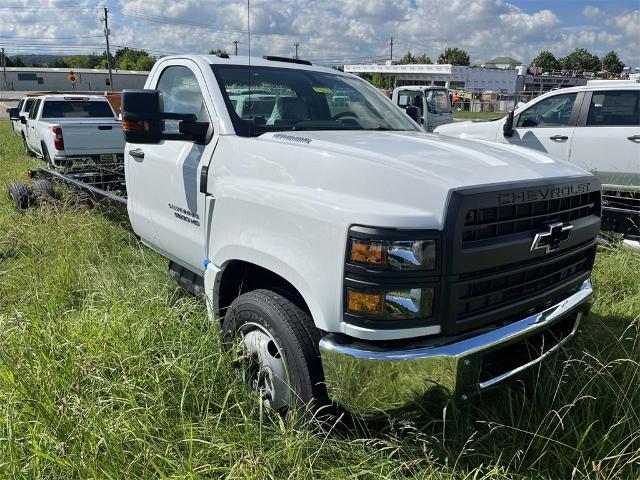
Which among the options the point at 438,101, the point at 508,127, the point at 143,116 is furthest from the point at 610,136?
the point at 438,101

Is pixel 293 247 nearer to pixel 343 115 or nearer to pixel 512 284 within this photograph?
pixel 512 284

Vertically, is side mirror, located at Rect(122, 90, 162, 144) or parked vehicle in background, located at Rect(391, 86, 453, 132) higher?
parked vehicle in background, located at Rect(391, 86, 453, 132)

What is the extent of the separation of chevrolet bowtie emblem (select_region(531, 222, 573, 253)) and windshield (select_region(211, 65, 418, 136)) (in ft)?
5.02

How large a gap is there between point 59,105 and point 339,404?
41.1 ft

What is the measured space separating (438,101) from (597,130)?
1061cm

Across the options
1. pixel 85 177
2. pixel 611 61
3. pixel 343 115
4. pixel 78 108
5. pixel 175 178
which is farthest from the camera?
pixel 611 61

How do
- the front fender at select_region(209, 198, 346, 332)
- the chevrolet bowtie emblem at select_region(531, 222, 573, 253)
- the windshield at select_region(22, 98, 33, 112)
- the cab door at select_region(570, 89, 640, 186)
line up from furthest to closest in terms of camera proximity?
the windshield at select_region(22, 98, 33, 112)
the cab door at select_region(570, 89, 640, 186)
the chevrolet bowtie emblem at select_region(531, 222, 573, 253)
the front fender at select_region(209, 198, 346, 332)

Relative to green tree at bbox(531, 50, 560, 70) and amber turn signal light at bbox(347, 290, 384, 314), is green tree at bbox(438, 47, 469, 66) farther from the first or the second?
amber turn signal light at bbox(347, 290, 384, 314)

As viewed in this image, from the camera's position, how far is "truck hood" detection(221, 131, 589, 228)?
2.13 m

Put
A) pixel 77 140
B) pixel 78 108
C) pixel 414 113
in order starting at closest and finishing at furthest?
1. pixel 414 113
2. pixel 77 140
3. pixel 78 108

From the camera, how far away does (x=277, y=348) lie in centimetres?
253

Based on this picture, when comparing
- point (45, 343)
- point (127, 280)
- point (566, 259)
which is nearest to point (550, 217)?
point (566, 259)

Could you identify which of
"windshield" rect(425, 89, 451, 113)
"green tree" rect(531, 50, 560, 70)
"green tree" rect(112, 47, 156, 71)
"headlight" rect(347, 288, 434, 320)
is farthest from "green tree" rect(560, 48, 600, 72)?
"headlight" rect(347, 288, 434, 320)

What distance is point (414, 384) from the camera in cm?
219
